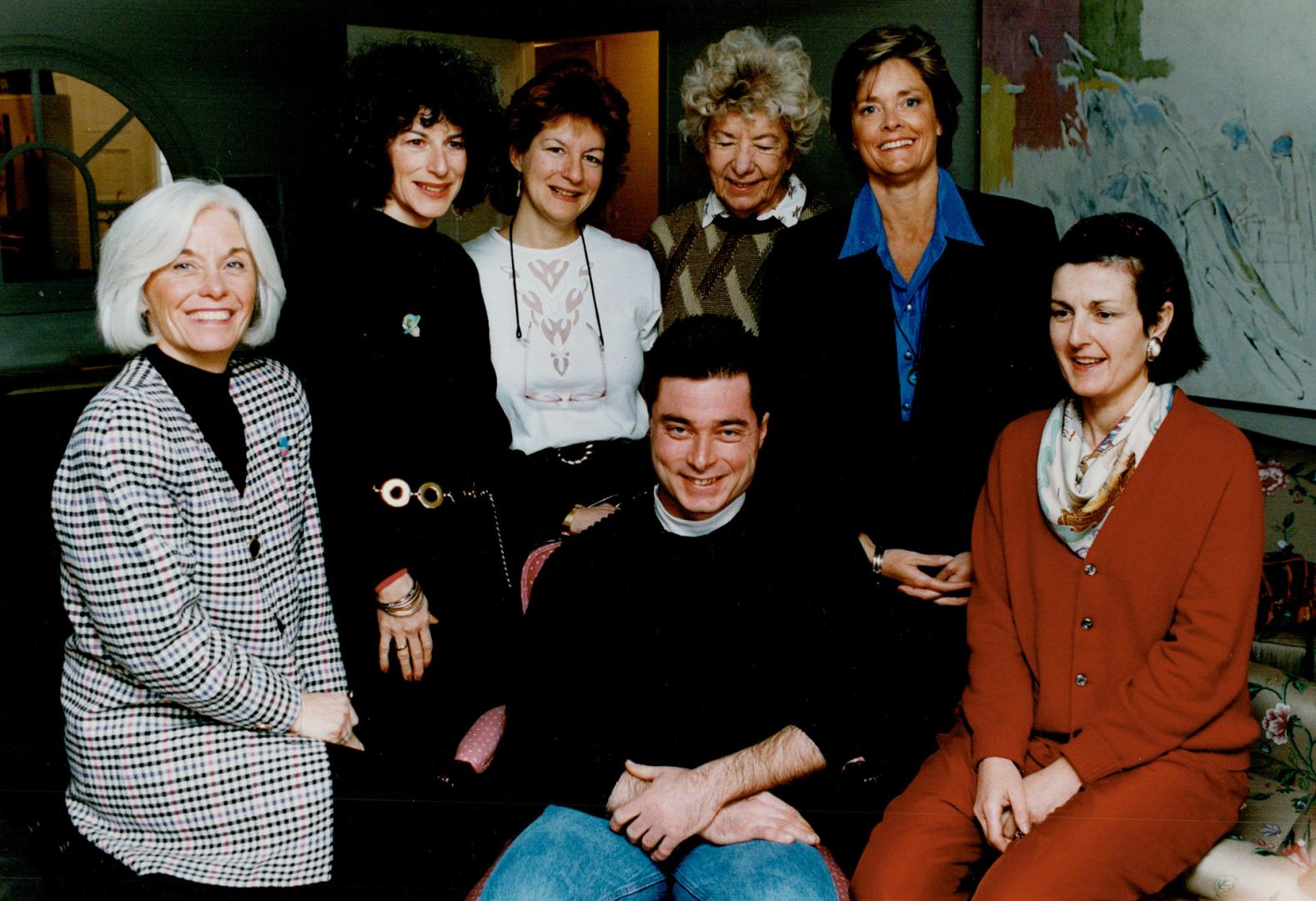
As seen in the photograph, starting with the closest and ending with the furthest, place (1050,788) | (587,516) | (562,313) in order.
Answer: (1050,788)
(587,516)
(562,313)

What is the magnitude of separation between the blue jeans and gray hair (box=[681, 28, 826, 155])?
161 cm

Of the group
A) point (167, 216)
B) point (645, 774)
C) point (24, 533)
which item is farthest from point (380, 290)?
point (24, 533)

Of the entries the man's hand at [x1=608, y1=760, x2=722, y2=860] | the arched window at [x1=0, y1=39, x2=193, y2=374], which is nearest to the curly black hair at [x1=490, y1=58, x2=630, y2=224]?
the man's hand at [x1=608, y1=760, x2=722, y2=860]

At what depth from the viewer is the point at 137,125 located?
15.2 feet

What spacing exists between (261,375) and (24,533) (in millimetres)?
1455

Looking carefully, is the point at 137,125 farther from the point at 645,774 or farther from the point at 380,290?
the point at 645,774

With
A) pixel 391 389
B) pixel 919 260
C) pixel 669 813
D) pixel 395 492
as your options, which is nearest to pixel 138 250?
pixel 391 389

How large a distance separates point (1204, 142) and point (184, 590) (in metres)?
2.50

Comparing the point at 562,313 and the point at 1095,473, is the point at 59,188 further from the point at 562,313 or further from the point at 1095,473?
the point at 1095,473

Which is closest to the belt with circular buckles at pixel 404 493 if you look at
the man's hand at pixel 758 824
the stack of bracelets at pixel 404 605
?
the stack of bracelets at pixel 404 605

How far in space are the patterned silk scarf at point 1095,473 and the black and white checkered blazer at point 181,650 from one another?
1248mm

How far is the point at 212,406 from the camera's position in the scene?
1.82 meters

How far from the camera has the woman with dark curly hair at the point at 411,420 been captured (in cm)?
212

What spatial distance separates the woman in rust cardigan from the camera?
1.65 metres
